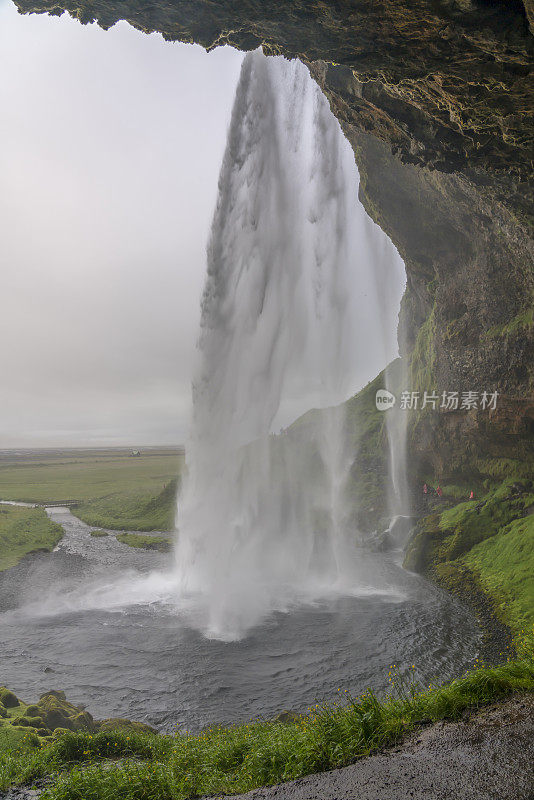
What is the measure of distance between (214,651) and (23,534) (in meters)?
28.4

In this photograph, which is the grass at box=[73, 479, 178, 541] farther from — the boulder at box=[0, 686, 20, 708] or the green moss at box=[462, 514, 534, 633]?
the boulder at box=[0, 686, 20, 708]

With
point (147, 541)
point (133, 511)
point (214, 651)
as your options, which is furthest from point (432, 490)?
point (133, 511)

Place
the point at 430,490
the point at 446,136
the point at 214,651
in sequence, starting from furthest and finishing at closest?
the point at 430,490 < the point at 214,651 < the point at 446,136

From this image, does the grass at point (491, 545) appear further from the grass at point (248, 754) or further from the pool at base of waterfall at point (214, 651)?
the grass at point (248, 754)

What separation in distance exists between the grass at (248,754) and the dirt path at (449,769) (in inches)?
12.1

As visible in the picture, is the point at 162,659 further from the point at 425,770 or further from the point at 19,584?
the point at 19,584

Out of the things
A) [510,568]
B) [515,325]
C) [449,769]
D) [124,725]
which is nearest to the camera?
[449,769]

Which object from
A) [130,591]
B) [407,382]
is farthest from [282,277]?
[130,591]

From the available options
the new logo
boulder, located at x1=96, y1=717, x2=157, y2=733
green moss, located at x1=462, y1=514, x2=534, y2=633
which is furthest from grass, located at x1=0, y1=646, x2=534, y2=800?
the new logo

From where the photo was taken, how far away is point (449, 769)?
518 cm

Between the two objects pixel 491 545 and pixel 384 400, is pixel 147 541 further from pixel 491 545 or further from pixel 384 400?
pixel 384 400

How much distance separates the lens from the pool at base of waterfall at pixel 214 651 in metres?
12.1

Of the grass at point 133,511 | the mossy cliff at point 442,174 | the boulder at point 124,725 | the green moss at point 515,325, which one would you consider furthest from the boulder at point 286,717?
the grass at point 133,511

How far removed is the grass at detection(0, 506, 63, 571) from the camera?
3067 centimetres
